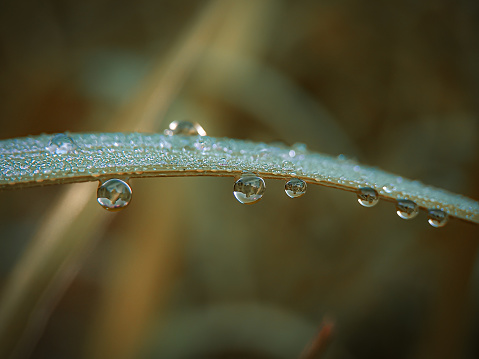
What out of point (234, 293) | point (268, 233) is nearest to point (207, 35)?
point (268, 233)

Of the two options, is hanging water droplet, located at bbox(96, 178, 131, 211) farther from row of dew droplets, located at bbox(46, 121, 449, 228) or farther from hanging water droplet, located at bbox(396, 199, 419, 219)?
hanging water droplet, located at bbox(396, 199, 419, 219)

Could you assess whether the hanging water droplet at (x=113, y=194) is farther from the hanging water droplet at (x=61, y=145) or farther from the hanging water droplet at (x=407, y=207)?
the hanging water droplet at (x=407, y=207)

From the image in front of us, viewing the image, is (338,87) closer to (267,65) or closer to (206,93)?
(267,65)

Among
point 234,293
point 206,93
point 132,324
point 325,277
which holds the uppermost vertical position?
point 206,93

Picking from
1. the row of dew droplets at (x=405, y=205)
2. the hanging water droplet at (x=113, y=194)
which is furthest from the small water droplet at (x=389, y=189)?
the hanging water droplet at (x=113, y=194)

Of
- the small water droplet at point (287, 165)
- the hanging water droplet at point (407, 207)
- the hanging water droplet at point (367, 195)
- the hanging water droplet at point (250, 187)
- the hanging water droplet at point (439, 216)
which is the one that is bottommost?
the hanging water droplet at point (250, 187)
